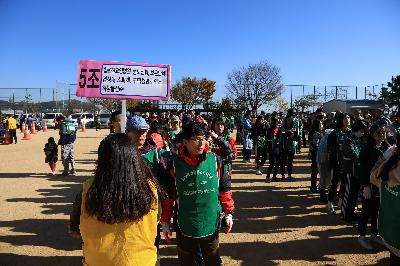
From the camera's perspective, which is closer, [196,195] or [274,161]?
[196,195]

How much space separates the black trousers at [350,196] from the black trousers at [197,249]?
3219 millimetres

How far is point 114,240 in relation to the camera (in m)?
2.00

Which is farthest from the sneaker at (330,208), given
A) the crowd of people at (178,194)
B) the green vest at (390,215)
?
the green vest at (390,215)

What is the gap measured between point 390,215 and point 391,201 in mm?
131

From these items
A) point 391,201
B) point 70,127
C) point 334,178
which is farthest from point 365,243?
point 70,127

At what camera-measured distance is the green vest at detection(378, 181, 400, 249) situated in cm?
304

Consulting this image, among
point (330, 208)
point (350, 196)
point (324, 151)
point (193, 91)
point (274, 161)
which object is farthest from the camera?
point (193, 91)

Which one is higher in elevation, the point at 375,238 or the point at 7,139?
the point at 7,139

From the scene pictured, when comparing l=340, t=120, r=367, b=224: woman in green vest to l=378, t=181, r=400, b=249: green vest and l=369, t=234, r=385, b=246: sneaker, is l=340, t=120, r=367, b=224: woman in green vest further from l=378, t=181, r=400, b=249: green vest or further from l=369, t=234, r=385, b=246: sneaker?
l=378, t=181, r=400, b=249: green vest

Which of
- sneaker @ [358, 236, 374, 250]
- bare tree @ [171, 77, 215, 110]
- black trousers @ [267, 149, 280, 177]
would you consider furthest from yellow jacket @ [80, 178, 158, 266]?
bare tree @ [171, 77, 215, 110]

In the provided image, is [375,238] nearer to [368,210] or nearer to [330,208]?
[368,210]

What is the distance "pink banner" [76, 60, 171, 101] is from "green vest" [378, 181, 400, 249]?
3802 millimetres

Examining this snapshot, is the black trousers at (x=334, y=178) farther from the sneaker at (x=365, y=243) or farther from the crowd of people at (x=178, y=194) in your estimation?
the sneaker at (x=365, y=243)

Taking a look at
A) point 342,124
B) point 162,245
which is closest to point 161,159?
point 162,245
